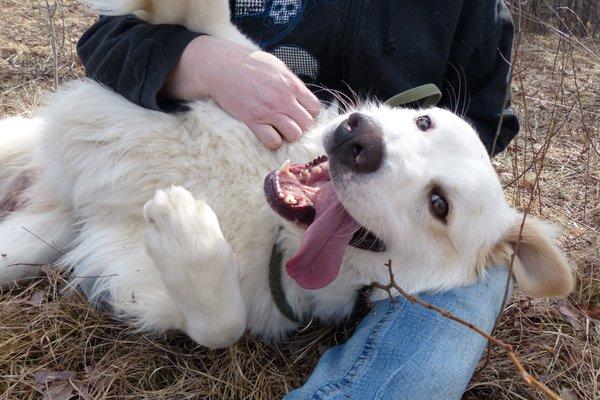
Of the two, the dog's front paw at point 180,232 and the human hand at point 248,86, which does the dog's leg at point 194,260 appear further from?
the human hand at point 248,86

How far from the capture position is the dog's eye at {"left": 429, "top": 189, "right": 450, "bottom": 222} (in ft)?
6.15

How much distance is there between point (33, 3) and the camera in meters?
6.12

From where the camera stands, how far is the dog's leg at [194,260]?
172 cm

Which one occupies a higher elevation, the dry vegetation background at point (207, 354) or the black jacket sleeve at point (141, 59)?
the black jacket sleeve at point (141, 59)

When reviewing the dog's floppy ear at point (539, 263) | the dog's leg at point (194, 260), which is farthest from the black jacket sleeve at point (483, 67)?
the dog's leg at point (194, 260)

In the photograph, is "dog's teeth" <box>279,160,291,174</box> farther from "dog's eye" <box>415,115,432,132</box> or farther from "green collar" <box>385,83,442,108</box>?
"green collar" <box>385,83,442,108</box>

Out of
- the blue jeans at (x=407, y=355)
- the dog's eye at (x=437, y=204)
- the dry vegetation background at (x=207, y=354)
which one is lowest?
the dry vegetation background at (x=207, y=354)

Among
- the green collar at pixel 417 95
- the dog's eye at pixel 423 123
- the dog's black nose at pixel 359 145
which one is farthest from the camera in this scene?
the green collar at pixel 417 95

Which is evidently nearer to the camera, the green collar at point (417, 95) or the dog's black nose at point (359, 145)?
the dog's black nose at point (359, 145)

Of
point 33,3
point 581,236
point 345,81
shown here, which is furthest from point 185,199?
point 33,3

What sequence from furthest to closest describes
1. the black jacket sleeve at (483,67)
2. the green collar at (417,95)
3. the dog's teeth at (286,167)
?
the black jacket sleeve at (483,67), the green collar at (417,95), the dog's teeth at (286,167)

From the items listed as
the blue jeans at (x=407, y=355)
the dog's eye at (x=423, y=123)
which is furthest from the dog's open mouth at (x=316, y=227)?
the dog's eye at (x=423, y=123)

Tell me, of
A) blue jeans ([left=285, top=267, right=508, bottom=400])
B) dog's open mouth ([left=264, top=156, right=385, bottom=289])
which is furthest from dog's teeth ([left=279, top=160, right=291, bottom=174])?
blue jeans ([left=285, top=267, right=508, bottom=400])

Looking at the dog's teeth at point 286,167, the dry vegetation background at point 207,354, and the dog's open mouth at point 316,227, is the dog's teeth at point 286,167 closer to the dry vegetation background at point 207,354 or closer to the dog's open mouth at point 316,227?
the dog's open mouth at point 316,227
